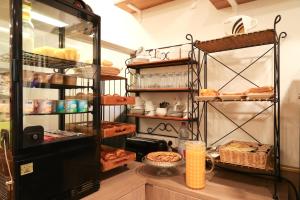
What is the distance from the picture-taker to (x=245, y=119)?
5.72 feet

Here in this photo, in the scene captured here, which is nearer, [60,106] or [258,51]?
[60,106]

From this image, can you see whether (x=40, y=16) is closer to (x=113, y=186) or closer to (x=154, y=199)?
(x=113, y=186)

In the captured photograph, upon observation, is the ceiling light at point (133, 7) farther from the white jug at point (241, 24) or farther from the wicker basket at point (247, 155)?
the wicker basket at point (247, 155)

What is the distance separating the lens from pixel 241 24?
4.77 ft

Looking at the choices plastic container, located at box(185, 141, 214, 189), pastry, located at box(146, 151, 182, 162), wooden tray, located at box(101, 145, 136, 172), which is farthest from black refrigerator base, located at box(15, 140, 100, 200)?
plastic container, located at box(185, 141, 214, 189)

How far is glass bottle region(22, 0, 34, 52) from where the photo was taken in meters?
0.98

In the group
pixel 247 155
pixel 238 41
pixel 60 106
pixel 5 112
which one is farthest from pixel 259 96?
pixel 5 112

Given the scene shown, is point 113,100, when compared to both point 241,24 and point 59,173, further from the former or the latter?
point 241,24

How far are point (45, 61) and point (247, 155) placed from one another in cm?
131

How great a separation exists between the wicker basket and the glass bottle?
129 centimetres

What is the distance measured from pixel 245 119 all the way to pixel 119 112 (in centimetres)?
124

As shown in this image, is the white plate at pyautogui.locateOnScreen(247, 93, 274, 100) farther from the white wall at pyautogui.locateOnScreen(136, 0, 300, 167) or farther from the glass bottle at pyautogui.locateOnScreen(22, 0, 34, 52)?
the glass bottle at pyautogui.locateOnScreen(22, 0, 34, 52)

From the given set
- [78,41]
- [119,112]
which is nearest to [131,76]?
[119,112]

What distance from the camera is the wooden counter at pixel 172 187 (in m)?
1.24
